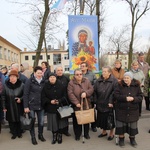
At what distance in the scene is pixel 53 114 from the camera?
4930 millimetres

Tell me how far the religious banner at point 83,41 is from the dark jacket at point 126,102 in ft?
11.2

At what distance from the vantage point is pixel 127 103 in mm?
4523

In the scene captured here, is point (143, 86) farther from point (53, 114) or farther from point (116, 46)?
point (116, 46)

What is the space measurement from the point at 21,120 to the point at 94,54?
166 inches

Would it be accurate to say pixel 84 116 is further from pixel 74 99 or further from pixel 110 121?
pixel 110 121

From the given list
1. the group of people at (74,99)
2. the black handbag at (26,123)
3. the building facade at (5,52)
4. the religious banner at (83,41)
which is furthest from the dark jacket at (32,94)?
the building facade at (5,52)

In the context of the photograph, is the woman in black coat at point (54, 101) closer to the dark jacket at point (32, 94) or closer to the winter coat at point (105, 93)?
the dark jacket at point (32, 94)

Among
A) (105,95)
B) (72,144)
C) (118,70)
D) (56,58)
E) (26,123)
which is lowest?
(72,144)

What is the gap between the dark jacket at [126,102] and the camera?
14.9 ft

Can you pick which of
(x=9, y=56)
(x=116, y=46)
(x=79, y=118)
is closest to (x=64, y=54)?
(x=9, y=56)

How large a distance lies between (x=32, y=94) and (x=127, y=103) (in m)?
2.21

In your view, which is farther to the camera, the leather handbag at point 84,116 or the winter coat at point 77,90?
the winter coat at point 77,90

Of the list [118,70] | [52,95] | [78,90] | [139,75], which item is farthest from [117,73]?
[52,95]

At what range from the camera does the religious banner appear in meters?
8.01
